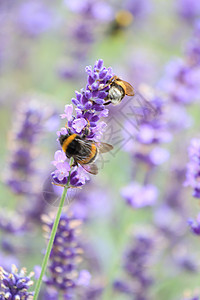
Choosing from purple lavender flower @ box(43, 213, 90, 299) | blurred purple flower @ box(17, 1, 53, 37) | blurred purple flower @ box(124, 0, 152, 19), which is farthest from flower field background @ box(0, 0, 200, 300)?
blurred purple flower @ box(124, 0, 152, 19)

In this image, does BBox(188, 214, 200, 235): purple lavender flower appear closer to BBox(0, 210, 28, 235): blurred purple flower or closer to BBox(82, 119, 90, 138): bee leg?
BBox(82, 119, 90, 138): bee leg

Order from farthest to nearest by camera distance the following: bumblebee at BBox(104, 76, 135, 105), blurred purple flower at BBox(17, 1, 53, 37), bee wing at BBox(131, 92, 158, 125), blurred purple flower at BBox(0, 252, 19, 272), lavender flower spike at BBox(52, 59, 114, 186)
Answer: blurred purple flower at BBox(17, 1, 53, 37) → bee wing at BBox(131, 92, 158, 125) → blurred purple flower at BBox(0, 252, 19, 272) → bumblebee at BBox(104, 76, 135, 105) → lavender flower spike at BBox(52, 59, 114, 186)

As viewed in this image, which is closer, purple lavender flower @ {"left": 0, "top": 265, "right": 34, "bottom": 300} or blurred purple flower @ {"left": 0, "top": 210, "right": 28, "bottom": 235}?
purple lavender flower @ {"left": 0, "top": 265, "right": 34, "bottom": 300}

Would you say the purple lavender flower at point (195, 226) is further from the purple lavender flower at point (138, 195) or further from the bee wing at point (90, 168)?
the purple lavender flower at point (138, 195)

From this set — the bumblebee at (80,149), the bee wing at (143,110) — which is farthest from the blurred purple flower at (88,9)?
the bumblebee at (80,149)

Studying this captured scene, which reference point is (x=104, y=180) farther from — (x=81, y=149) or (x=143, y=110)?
(x=81, y=149)

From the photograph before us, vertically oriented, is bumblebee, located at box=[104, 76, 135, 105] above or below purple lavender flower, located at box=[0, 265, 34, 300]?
above
